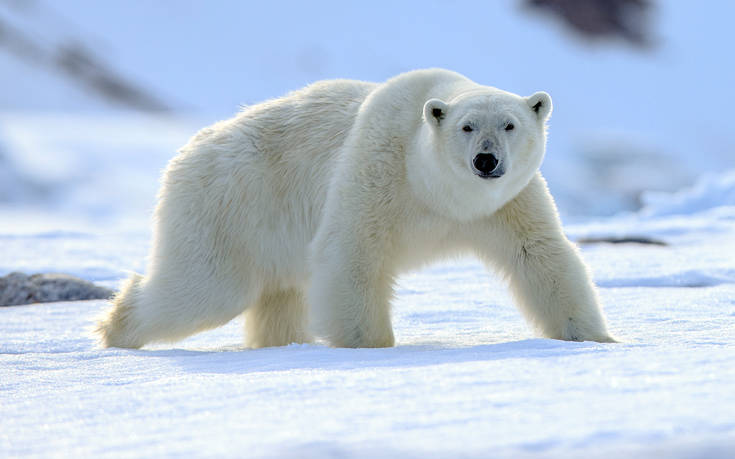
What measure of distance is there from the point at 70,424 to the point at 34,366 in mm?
1295

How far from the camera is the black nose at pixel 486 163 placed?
11.2ft

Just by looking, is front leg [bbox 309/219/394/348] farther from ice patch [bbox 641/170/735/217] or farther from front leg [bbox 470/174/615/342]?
ice patch [bbox 641/170/735/217]

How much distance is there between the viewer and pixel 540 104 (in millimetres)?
3725

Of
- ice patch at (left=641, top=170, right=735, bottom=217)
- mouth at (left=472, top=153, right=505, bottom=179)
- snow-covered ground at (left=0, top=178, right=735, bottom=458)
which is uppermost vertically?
ice patch at (left=641, top=170, right=735, bottom=217)

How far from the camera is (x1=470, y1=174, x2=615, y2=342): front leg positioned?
3834 mm

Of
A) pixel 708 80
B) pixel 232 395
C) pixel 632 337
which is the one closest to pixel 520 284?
pixel 632 337

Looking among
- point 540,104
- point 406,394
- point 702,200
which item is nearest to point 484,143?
point 540,104

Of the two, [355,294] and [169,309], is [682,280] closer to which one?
[355,294]

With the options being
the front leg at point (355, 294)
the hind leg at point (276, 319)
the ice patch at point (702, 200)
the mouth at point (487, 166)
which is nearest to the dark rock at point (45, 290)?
the hind leg at point (276, 319)

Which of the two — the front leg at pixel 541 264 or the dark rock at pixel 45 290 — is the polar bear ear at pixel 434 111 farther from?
the dark rock at pixel 45 290

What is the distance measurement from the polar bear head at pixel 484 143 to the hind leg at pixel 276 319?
1.25 m

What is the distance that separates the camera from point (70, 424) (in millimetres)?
2436

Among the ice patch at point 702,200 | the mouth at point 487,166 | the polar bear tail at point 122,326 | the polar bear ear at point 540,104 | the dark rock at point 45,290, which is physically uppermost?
the ice patch at point 702,200

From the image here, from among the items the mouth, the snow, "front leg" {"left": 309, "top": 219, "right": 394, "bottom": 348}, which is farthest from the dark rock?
the mouth
